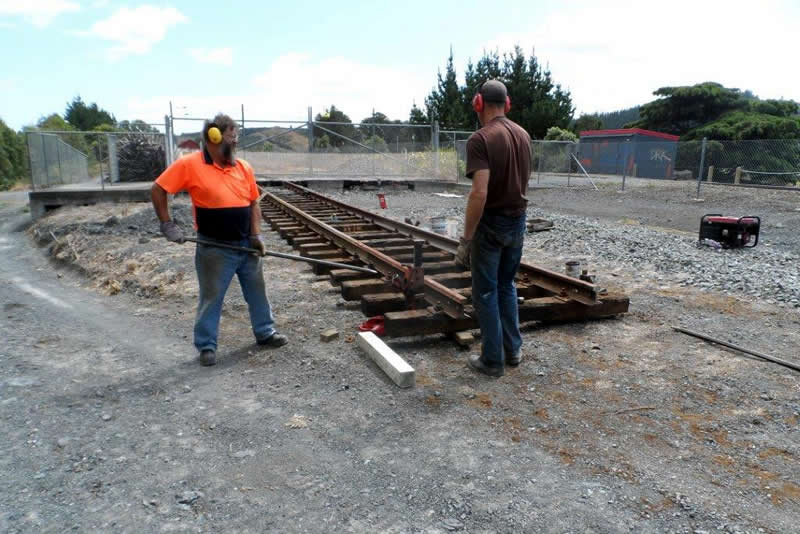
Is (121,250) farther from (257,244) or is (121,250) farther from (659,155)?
(659,155)

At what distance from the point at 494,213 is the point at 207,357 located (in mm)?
2416

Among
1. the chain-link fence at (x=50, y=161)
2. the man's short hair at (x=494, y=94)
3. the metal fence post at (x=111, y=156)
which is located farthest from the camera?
the metal fence post at (x=111, y=156)

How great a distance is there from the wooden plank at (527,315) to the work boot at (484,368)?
0.59 meters

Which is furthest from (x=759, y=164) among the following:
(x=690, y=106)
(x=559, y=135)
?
(x=690, y=106)

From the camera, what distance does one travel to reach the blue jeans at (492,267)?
388 centimetres

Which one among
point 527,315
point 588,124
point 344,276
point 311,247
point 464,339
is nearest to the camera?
point 464,339

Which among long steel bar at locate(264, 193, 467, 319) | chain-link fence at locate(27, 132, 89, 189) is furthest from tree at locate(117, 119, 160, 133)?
long steel bar at locate(264, 193, 467, 319)

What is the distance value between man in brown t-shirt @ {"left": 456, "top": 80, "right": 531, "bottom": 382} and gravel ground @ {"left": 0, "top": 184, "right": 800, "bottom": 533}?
0.43 meters

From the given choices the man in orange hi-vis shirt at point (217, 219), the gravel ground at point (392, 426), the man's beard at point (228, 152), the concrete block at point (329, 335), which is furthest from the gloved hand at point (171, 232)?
the concrete block at point (329, 335)

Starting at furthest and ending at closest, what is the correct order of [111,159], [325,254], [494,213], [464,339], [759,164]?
[759,164], [111,159], [325,254], [464,339], [494,213]

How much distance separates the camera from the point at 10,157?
30406mm

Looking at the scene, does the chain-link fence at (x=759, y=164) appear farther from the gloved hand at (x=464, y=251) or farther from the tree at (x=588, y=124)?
the tree at (x=588, y=124)

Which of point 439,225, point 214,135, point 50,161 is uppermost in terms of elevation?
point 214,135

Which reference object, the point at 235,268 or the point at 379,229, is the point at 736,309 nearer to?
the point at 235,268
